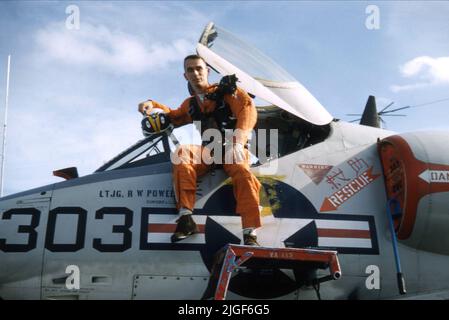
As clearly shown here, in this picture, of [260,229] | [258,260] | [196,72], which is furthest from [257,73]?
[258,260]

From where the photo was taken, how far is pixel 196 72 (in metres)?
5.38

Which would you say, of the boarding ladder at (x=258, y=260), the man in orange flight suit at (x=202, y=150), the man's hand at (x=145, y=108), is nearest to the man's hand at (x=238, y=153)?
the man in orange flight suit at (x=202, y=150)

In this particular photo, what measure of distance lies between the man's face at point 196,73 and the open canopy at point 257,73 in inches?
6.4

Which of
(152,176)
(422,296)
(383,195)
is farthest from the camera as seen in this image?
(383,195)

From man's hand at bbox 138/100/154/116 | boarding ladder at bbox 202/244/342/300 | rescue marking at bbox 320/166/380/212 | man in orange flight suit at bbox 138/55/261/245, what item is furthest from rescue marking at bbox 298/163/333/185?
man's hand at bbox 138/100/154/116

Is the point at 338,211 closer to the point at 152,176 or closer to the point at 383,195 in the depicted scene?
the point at 383,195

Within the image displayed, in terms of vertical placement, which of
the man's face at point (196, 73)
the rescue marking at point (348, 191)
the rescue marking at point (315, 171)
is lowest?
the rescue marking at point (348, 191)

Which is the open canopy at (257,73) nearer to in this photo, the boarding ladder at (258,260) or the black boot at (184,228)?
the black boot at (184,228)

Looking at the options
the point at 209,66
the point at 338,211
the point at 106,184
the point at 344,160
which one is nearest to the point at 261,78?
the point at 209,66

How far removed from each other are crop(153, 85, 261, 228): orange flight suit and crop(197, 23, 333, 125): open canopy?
22.0 inches

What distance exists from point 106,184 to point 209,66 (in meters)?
1.89

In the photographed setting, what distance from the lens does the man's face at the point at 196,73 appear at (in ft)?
17.7

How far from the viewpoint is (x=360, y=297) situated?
488 cm

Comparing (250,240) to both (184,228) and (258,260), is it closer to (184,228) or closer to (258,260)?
(258,260)
